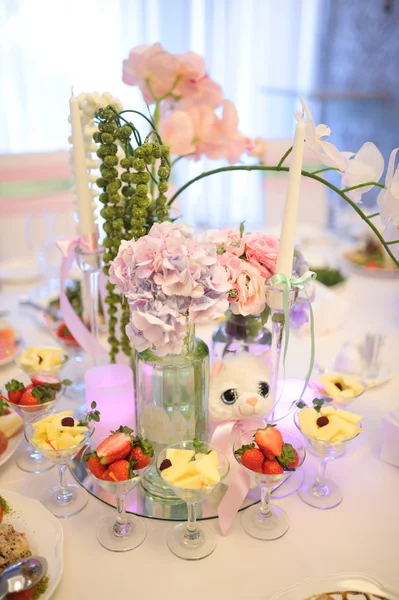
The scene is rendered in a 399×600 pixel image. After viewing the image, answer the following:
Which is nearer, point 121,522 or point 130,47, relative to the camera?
point 121,522

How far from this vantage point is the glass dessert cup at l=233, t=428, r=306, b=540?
2.78ft

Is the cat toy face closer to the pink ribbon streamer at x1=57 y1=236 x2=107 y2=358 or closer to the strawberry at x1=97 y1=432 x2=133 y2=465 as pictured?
the strawberry at x1=97 y1=432 x2=133 y2=465

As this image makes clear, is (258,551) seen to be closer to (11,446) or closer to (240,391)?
(240,391)

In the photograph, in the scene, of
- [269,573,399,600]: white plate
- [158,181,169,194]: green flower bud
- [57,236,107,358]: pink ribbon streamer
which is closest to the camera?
[269,573,399,600]: white plate

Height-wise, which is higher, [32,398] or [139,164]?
[139,164]

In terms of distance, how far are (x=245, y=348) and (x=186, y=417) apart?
0.66ft

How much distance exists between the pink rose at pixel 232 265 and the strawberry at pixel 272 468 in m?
0.29

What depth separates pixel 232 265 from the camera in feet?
2.96

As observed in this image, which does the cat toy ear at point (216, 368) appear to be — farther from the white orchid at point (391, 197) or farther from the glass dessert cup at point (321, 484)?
the white orchid at point (391, 197)

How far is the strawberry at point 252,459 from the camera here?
816 mm

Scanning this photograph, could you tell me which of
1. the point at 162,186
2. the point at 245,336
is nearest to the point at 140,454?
the point at 245,336

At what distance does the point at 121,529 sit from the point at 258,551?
220 millimetres

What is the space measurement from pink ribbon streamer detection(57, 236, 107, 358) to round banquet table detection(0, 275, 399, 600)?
0.88ft

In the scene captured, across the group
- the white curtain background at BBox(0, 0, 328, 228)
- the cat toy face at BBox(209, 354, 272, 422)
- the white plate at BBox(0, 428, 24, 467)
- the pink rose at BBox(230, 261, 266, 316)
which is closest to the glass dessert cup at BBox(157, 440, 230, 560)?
the cat toy face at BBox(209, 354, 272, 422)
